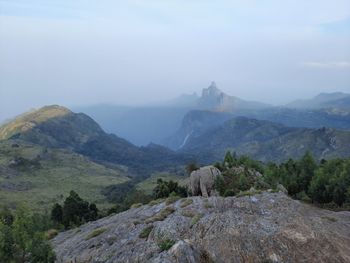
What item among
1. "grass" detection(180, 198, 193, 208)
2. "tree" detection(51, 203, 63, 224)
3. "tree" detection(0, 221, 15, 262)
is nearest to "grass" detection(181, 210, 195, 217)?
"grass" detection(180, 198, 193, 208)

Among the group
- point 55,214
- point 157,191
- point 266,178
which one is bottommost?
point 55,214

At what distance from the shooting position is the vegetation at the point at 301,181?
9531cm

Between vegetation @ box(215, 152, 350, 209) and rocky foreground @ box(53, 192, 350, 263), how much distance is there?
24.2 m

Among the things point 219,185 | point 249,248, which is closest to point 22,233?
point 249,248

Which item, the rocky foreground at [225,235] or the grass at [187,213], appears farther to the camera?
the grass at [187,213]

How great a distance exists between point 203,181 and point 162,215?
103 feet

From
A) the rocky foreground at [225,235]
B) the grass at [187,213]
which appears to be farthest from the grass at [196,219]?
the grass at [187,213]

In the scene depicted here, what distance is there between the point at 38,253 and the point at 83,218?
73.3 meters

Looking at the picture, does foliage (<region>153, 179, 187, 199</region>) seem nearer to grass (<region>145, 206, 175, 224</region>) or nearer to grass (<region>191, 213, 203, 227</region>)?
grass (<region>145, 206, 175, 224</region>)

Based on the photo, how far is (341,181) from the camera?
103938 mm

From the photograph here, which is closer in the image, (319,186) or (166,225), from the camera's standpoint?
(166,225)

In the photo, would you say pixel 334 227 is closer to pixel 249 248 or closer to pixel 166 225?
pixel 249 248

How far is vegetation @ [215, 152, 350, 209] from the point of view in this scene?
95306 mm

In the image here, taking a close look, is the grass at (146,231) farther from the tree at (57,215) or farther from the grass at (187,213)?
the tree at (57,215)
